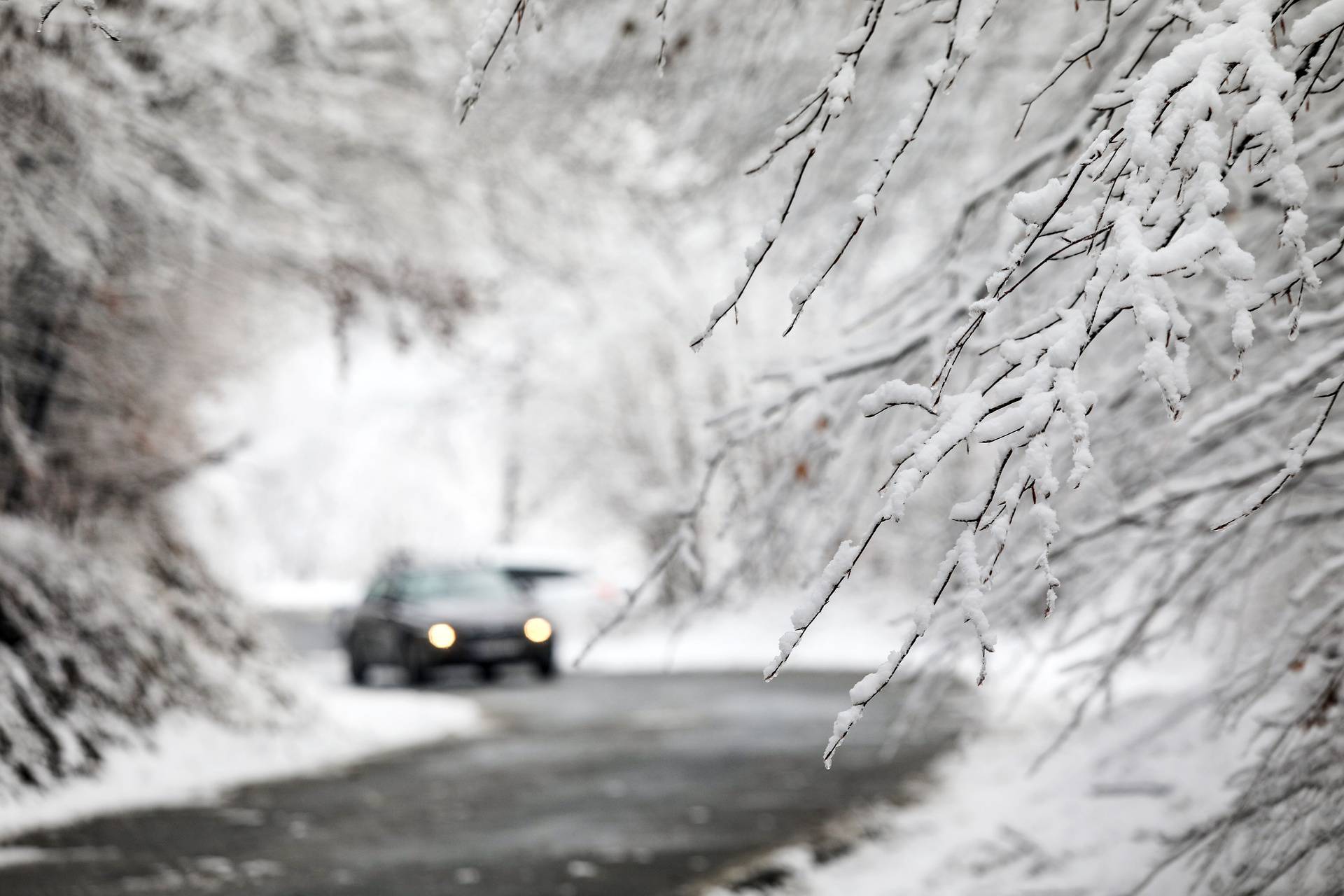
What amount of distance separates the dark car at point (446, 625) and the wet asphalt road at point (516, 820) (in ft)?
14.9

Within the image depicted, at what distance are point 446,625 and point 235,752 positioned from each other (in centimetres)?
713

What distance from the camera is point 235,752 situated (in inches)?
393

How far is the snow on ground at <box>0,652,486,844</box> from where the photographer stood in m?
7.83

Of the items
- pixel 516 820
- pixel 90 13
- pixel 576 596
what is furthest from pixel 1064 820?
pixel 576 596

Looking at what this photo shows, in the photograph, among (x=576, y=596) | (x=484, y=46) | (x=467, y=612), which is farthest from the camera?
(x=576, y=596)

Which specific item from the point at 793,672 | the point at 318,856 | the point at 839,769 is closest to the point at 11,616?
the point at 318,856

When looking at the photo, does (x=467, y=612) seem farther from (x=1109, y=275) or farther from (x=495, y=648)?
Answer: (x=1109, y=275)

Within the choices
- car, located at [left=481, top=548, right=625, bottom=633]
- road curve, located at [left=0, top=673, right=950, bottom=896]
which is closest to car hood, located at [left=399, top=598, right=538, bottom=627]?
road curve, located at [left=0, top=673, right=950, bottom=896]

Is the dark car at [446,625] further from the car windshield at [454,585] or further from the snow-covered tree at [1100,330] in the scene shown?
the snow-covered tree at [1100,330]

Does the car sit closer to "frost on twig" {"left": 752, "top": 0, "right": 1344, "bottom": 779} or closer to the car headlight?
the car headlight

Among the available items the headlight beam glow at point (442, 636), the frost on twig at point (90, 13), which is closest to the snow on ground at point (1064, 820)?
the frost on twig at point (90, 13)

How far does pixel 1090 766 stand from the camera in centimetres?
689

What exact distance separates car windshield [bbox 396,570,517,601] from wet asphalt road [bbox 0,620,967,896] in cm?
529

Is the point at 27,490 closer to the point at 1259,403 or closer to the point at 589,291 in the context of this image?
the point at 589,291
